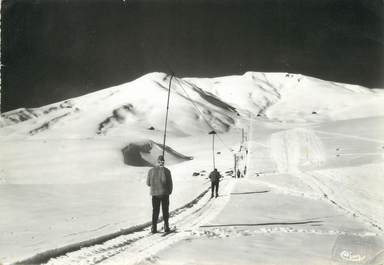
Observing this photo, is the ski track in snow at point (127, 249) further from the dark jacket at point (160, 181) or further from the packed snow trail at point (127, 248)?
the dark jacket at point (160, 181)

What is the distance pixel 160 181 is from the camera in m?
12.6

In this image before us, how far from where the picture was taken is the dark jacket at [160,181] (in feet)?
41.2

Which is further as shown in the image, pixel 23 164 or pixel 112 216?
pixel 23 164

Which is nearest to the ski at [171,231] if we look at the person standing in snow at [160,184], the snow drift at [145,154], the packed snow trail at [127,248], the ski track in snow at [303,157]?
the packed snow trail at [127,248]

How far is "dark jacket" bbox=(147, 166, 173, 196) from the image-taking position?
12.5 m

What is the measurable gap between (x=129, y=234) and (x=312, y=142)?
8245cm

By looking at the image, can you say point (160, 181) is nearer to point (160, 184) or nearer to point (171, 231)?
point (160, 184)

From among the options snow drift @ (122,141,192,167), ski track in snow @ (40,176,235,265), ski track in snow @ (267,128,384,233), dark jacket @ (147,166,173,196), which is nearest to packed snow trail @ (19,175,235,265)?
ski track in snow @ (40,176,235,265)

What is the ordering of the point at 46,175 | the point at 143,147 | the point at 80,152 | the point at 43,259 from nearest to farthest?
the point at 43,259, the point at 46,175, the point at 80,152, the point at 143,147

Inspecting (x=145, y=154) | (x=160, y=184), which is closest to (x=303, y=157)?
(x=145, y=154)

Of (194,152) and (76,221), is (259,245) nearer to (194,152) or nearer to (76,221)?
(76,221)

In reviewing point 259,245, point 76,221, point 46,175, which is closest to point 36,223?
point 76,221

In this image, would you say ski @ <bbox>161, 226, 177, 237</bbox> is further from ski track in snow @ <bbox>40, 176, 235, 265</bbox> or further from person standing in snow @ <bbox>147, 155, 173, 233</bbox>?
person standing in snow @ <bbox>147, 155, 173, 233</bbox>

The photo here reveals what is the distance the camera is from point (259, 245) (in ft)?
34.1
